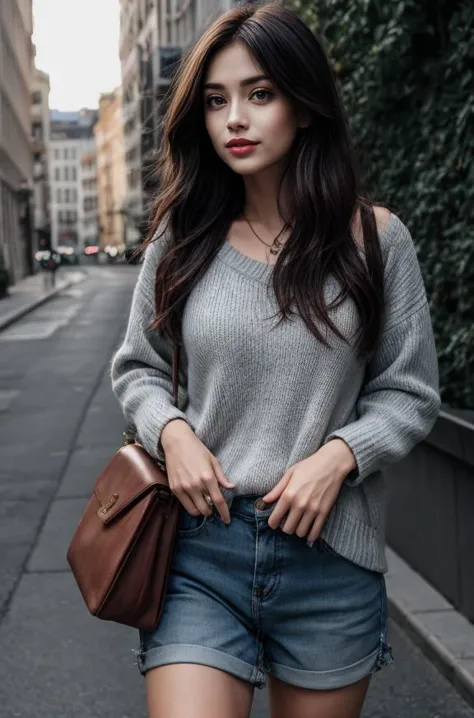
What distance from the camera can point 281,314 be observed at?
6.68 feet

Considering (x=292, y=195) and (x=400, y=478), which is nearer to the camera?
(x=292, y=195)

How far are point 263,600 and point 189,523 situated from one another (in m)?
0.19

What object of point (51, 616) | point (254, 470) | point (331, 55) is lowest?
point (51, 616)

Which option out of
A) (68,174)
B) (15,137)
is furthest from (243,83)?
(68,174)

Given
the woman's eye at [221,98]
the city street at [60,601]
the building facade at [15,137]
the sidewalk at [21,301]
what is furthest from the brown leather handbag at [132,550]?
the building facade at [15,137]

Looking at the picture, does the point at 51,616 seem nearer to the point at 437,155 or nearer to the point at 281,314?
the point at 437,155

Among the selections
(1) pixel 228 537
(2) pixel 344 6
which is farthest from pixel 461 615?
(2) pixel 344 6

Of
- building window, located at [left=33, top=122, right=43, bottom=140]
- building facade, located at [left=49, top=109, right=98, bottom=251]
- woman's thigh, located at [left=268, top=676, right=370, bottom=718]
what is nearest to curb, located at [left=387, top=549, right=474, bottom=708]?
woman's thigh, located at [left=268, top=676, right=370, bottom=718]

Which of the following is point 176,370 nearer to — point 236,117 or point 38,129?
point 236,117

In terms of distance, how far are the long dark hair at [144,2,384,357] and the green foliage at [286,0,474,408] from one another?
2.62 m

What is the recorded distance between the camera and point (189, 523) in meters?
2.07

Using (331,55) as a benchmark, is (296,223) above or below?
below

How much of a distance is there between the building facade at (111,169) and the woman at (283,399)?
119 meters

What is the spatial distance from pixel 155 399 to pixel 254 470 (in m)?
0.25
